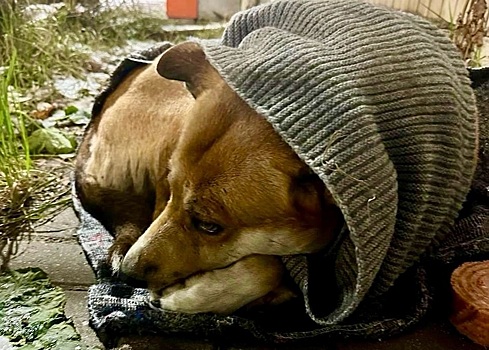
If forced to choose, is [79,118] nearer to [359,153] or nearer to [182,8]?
[182,8]

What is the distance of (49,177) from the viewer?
2.45 m

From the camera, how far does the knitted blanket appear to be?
1.34 metres

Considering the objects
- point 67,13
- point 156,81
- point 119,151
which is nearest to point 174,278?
point 119,151

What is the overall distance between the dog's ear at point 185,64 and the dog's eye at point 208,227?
1.19 feet

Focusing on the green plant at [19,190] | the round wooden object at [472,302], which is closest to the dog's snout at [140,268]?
the green plant at [19,190]

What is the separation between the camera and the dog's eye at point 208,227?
4.92 ft

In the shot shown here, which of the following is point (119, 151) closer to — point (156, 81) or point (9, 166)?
point (156, 81)

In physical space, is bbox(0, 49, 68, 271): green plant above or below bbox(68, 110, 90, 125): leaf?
above

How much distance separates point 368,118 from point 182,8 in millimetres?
3348

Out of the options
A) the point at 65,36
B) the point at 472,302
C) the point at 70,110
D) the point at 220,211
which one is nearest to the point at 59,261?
the point at 220,211

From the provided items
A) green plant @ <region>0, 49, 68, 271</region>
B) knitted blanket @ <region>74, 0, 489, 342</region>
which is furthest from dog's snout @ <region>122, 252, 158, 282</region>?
green plant @ <region>0, 49, 68, 271</region>

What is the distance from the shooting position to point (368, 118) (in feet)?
4.44

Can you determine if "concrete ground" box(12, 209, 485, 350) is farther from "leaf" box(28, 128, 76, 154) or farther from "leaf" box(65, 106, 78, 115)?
"leaf" box(65, 106, 78, 115)

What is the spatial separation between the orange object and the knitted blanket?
2.75 m
